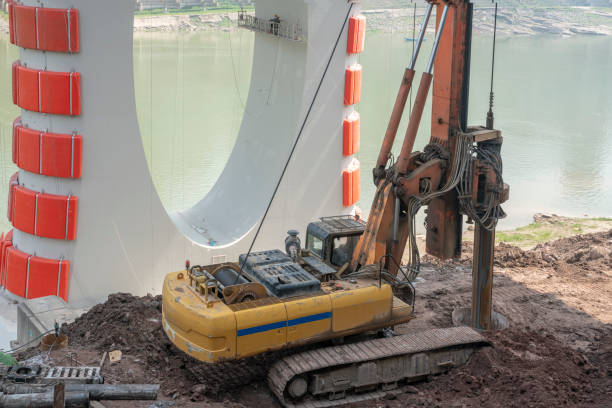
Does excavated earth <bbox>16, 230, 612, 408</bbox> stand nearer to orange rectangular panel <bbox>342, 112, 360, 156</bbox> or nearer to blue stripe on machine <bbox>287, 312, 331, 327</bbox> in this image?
blue stripe on machine <bbox>287, 312, 331, 327</bbox>

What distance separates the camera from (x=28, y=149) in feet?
38.4

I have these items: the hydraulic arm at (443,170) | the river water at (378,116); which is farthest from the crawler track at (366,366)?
the river water at (378,116)

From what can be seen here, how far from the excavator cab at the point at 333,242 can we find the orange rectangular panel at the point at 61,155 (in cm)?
364

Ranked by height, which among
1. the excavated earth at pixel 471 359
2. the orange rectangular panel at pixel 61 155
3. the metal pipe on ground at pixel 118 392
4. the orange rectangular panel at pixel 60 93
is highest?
the orange rectangular panel at pixel 60 93

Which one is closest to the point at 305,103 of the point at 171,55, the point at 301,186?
the point at 301,186

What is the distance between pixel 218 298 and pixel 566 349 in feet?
14.4

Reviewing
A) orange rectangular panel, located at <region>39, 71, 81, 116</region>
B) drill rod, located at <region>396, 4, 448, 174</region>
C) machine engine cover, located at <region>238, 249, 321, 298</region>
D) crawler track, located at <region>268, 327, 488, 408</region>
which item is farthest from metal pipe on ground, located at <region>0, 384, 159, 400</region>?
orange rectangular panel, located at <region>39, 71, 81, 116</region>

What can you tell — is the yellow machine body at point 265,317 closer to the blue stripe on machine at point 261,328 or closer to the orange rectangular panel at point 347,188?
the blue stripe on machine at point 261,328

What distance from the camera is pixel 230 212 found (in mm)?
14445

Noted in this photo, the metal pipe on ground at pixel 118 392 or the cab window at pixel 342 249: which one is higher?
the cab window at pixel 342 249

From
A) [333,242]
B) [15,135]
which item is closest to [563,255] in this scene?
[333,242]

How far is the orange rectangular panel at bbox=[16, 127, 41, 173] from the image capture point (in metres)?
11.6

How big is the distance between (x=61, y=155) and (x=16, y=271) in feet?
6.88

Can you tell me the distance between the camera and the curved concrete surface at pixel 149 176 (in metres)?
11.5
